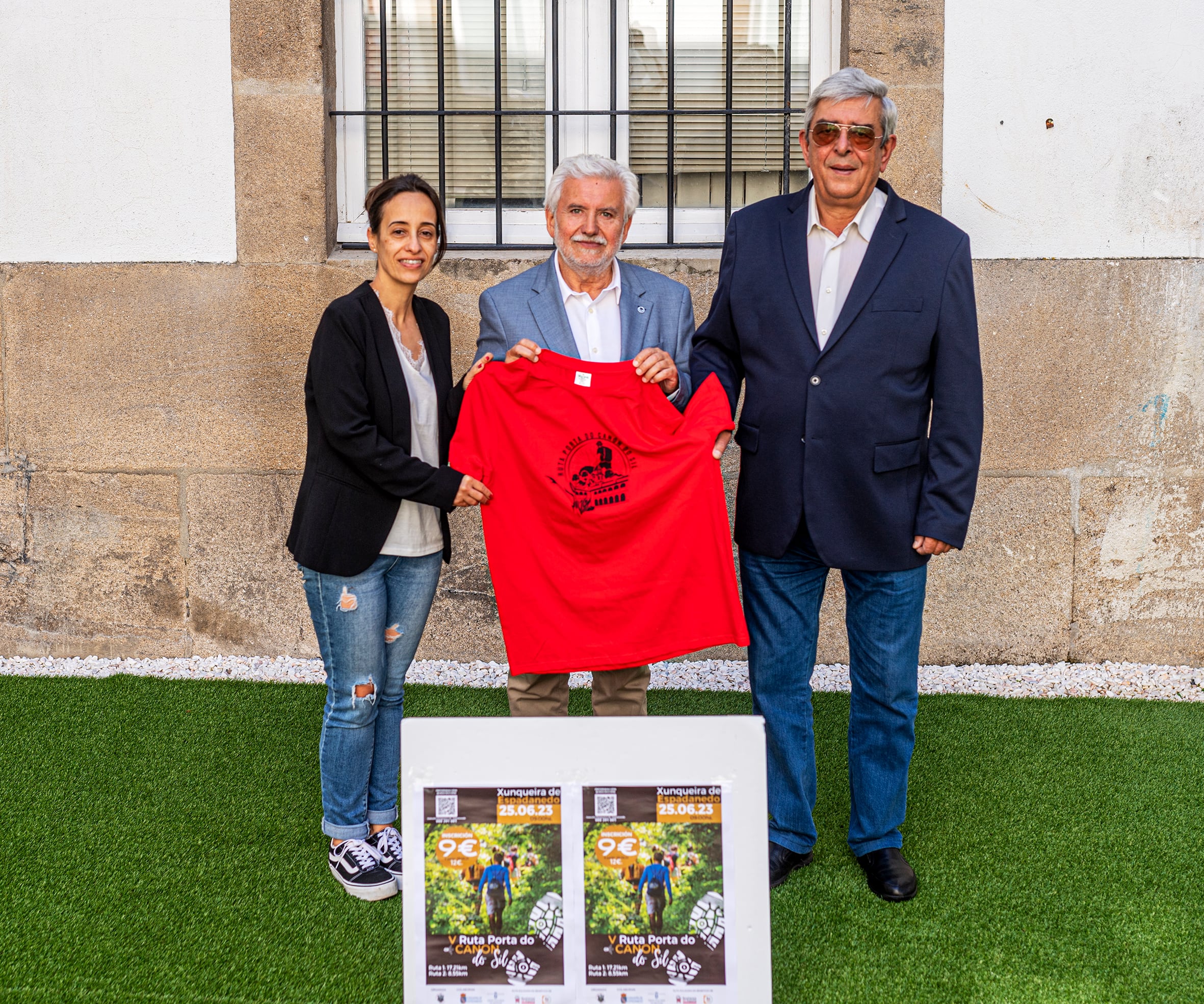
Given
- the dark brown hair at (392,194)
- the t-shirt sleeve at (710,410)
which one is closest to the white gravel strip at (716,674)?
the t-shirt sleeve at (710,410)

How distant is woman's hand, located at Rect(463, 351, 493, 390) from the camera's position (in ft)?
8.95

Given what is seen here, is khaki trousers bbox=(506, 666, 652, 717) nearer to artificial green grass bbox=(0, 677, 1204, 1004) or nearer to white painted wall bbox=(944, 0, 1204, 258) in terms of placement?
artificial green grass bbox=(0, 677, 1204, 1004)

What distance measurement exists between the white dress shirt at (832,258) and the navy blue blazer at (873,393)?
0.04 m

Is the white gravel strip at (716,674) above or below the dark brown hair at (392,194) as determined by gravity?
below

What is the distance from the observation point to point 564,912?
205 centimetres

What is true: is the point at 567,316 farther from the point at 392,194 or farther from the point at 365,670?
the point at 365,670

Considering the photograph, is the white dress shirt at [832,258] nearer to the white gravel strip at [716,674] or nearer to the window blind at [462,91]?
the white gravel strip at [716,674]

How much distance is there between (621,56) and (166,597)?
339cm

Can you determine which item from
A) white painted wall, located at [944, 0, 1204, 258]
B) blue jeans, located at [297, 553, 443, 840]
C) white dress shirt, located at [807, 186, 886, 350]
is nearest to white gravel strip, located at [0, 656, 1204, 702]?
blue jeans, located at [297, 553, 443, 840]

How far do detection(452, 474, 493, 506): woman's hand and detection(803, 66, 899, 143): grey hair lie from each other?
4.25 ft

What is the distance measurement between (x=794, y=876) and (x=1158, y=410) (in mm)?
3064

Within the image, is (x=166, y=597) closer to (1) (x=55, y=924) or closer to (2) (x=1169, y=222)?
(1) (x=55, y=924)

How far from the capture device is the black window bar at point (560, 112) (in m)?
4.85

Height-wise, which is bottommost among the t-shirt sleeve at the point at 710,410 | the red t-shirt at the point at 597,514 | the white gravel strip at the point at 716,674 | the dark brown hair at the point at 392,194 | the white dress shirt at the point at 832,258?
the white gravel strip at the point at 716,674
